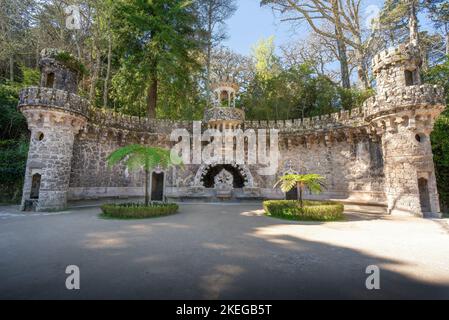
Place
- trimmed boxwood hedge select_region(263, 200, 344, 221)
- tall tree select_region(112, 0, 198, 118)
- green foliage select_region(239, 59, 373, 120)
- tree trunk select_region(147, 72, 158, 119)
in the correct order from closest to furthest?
trimmed boxwood hedge select_region(263, 200, 344, 221) < tall tree select_region(112, 0, 198, 118) < tree trunk select_region(147, 72, 158, 119) < green foliage select_region(239, 59, 373, 120)

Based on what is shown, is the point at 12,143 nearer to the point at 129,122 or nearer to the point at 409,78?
the point at 129,122

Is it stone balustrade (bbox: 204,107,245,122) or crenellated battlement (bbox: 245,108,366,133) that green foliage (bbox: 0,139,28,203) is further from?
crenellated battlement (bbox: 245,108,366,133)

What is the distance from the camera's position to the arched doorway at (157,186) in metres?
19.0

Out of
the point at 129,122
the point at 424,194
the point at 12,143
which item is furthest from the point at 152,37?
the point at 424,194

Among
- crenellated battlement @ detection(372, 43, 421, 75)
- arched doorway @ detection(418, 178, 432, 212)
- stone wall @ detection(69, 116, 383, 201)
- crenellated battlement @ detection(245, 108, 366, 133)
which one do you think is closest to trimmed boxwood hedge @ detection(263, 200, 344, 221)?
arched doorway @ detection(418, 178, 432, 212)

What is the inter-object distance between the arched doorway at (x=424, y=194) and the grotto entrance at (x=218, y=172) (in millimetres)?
11905

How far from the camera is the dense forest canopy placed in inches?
712

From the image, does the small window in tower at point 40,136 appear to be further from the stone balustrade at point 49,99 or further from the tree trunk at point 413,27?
the tree trunk at point 413,27

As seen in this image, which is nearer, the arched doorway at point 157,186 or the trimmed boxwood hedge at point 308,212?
the trimmed boxwood hedge at point 308,212

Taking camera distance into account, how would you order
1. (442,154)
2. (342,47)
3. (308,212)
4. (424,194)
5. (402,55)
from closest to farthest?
(308,212), (424,194), (402,55), (442,154), (342,47)

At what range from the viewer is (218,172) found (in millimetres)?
20062

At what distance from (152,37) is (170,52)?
2.64m

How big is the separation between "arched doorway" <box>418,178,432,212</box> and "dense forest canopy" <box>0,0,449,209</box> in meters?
3.66

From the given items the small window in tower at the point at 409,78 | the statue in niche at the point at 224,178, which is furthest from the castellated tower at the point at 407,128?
the statue in niche at the point at 224,178
